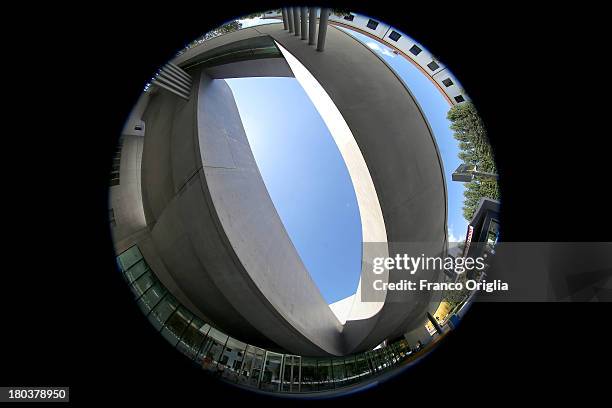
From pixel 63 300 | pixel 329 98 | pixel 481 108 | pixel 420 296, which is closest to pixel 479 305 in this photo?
pixel 481 108

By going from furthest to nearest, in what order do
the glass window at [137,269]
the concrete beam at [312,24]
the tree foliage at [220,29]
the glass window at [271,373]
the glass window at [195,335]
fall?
the glass window at [137,269]
the glass window at [195,335]
the glass window at [271,373]
the concrete beam at [312,24]
the tree foliage at [220,29]

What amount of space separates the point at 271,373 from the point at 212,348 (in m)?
1.74

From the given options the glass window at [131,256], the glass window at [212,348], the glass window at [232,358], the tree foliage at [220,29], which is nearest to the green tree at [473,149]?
the tree foliage at [220,29]

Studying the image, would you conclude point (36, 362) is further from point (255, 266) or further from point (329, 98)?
point (329, 98)

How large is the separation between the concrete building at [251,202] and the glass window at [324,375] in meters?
0.09

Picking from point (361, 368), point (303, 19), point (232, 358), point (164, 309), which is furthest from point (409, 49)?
point (232, 358)

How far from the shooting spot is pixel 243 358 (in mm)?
6746

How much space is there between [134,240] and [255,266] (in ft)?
12.7

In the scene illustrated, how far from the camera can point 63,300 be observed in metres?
3.22

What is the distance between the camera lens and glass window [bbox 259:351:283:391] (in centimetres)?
497

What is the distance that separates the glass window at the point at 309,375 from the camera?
198 inches

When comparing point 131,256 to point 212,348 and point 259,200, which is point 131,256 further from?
point 259,200

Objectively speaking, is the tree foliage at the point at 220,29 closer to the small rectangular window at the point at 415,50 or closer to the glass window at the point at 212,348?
the small rectangular window at the point at 415,50

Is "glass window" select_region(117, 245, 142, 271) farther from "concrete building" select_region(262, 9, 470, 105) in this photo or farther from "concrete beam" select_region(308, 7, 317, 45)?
"concrete beam" select_region(308, 7, 317, 45)
